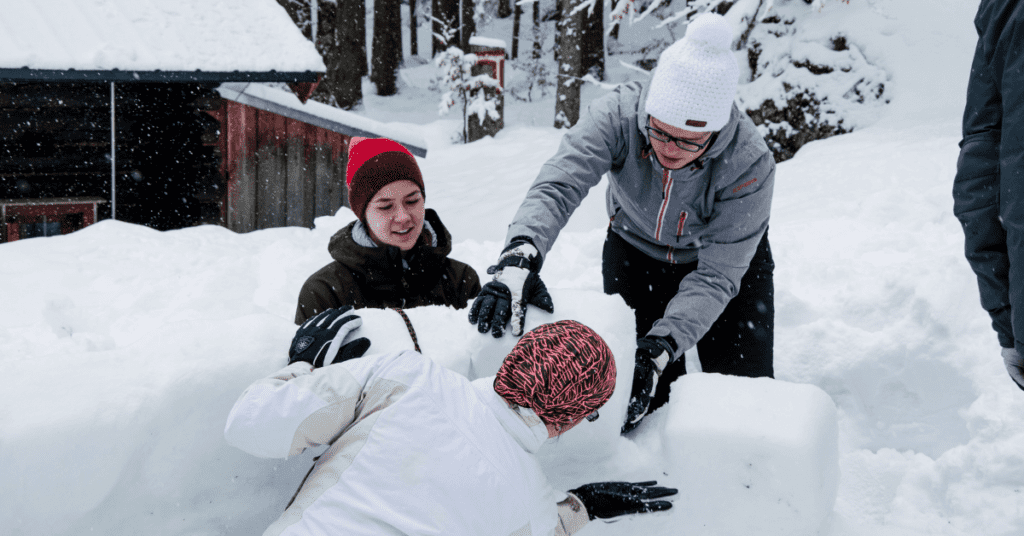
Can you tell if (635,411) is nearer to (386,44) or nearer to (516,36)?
(386,44)

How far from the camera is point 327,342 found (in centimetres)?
188

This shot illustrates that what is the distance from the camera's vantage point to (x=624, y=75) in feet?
55.9

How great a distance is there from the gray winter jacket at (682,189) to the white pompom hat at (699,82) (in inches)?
5.4

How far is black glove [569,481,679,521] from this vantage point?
1905 mm

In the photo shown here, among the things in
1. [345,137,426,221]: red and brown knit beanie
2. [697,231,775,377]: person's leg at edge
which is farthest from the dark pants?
[345,137,426,221]: red and brown knit beanie

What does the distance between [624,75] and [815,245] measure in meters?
13.2

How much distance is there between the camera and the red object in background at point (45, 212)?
673 cm

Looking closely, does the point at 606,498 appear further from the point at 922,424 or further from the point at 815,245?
the point at 815,245

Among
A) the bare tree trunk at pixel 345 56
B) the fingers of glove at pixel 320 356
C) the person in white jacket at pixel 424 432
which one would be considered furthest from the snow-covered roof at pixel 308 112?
the bare tree trunk at pixel 345 56

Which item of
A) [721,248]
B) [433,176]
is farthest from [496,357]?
[433,176]

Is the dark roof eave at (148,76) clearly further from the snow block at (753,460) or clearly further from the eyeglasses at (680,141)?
the snow block at (753,460)

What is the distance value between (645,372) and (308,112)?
6262 mm

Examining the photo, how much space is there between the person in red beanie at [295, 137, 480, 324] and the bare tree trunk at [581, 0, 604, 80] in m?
11.8

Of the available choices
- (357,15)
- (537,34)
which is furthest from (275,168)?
(537,34)
